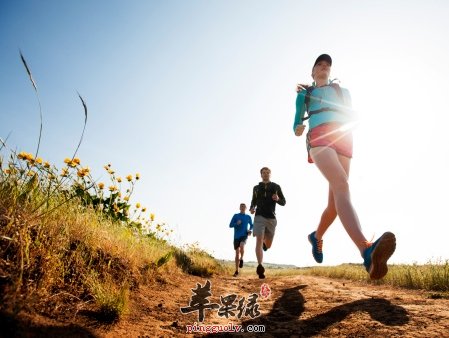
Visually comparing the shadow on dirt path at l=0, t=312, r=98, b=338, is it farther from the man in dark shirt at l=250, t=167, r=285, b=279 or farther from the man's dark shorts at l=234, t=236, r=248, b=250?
the man's dark shorts at l=234, t=236, r=248, b=250

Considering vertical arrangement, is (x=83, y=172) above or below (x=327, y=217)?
above

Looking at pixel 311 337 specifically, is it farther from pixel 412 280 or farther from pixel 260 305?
pixel 412 280

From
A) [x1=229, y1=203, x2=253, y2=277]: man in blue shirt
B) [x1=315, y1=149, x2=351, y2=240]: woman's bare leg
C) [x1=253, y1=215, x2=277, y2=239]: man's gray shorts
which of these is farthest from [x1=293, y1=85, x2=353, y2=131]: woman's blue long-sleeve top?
[x1=229, y1=203, x2=253, y2=277]: man in blue shirt

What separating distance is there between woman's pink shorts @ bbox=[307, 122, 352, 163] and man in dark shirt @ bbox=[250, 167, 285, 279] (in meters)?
3.43

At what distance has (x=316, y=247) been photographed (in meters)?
4.07

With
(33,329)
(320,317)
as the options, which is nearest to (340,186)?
(320,317)

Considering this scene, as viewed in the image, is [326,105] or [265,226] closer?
[326,105]

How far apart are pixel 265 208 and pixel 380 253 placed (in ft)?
15.3

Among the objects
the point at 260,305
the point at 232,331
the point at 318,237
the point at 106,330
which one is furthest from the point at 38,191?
the point at 318,237

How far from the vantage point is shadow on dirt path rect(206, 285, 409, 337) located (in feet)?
7.69

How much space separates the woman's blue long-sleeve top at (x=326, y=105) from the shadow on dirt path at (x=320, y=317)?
182 cm

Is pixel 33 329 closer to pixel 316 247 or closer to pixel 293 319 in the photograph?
pixel 293 319

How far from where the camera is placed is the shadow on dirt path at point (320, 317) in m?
2.34

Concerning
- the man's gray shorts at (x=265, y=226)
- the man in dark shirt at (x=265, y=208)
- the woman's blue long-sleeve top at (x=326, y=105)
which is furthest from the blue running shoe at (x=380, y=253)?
the man's gray shorts at (x=265, y=226)
